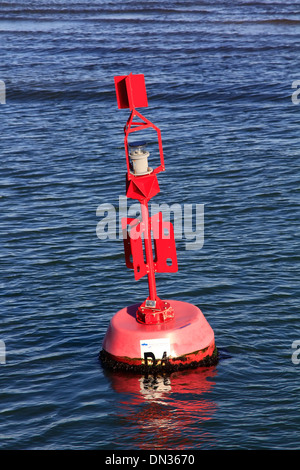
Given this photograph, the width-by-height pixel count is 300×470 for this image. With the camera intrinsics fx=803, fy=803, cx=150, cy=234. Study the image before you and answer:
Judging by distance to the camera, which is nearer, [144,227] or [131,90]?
[131,90]

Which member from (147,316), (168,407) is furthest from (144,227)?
(168,407)

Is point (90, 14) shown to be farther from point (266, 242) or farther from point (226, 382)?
point (226, 382)

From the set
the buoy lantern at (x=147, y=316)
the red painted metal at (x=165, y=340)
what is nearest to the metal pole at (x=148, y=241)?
the buoy lantern at (x=147, y=316)

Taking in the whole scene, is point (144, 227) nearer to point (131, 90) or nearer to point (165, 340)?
point (165, 340)

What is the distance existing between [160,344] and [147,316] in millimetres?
438

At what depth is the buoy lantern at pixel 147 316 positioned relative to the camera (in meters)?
10.2

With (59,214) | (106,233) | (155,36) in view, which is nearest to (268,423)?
(106,233)

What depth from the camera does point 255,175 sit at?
18.8m

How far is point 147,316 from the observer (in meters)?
10.5

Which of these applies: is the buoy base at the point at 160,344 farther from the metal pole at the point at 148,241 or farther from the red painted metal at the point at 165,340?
the metal pole at the point at 148,241

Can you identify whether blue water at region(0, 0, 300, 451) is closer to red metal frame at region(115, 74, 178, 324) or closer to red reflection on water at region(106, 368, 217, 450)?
red reflection on water at region(106, 368, 217, 450)

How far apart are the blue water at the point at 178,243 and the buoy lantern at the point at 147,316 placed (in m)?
0.30

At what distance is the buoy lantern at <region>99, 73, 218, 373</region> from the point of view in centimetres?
1019

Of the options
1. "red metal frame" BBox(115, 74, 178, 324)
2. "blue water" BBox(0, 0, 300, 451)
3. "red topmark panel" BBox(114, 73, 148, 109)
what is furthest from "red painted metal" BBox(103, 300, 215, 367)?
"red topmark panel" BBox(114, 73, 148, 109)
